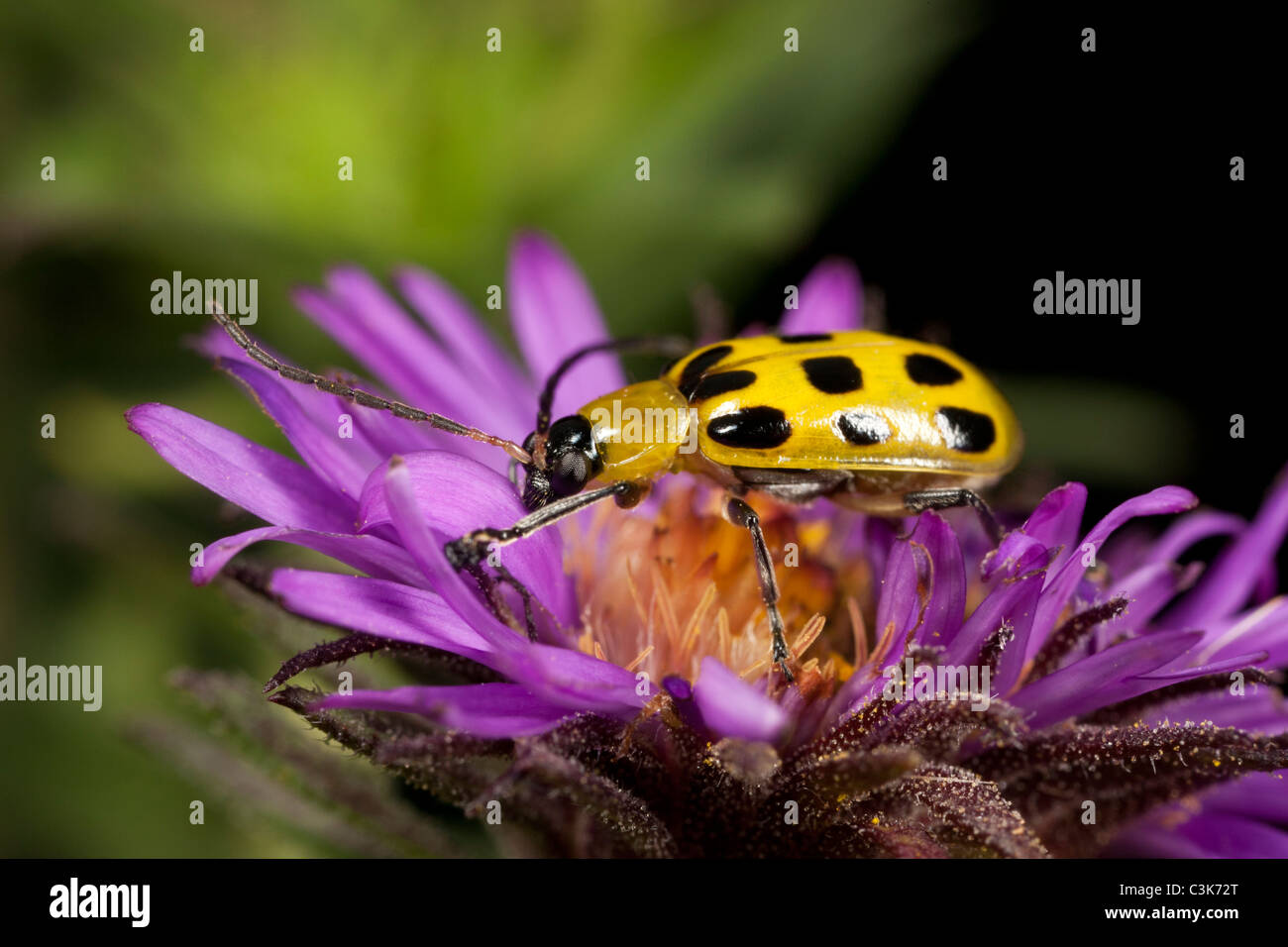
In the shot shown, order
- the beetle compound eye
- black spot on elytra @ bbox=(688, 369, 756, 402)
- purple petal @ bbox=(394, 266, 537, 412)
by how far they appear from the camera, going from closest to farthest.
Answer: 1. the beetle compound eye
2. black spot on elytra @ bbox=(688, 369, 756, 402)
3. purple petal @ bbox=(394, 266, 537, 412)

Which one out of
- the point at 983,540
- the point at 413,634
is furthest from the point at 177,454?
the point at 983,540

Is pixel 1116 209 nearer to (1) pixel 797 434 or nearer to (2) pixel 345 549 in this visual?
(1) pixel 797 434

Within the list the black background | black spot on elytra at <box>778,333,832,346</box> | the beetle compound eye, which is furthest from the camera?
the black background

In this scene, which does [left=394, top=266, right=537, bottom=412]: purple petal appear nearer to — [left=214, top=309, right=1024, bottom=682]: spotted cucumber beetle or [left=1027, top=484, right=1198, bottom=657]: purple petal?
[left=214, top=309, right=1024, bottom=682]: spotted cucumber beetle

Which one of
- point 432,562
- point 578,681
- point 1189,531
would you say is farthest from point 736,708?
point 1189,531

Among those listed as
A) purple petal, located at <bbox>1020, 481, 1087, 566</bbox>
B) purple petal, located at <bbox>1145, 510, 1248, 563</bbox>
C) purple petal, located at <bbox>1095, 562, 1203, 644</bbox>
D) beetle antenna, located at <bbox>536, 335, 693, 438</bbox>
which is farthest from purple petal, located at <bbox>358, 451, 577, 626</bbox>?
purple petal, located at <bbox>1145, 510, 1248, 563</bbox>

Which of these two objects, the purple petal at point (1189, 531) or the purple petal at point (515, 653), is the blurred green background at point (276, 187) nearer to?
the purple petal at point (1189, 531)

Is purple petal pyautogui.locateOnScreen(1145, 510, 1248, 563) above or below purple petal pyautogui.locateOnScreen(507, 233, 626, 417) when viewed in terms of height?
below
